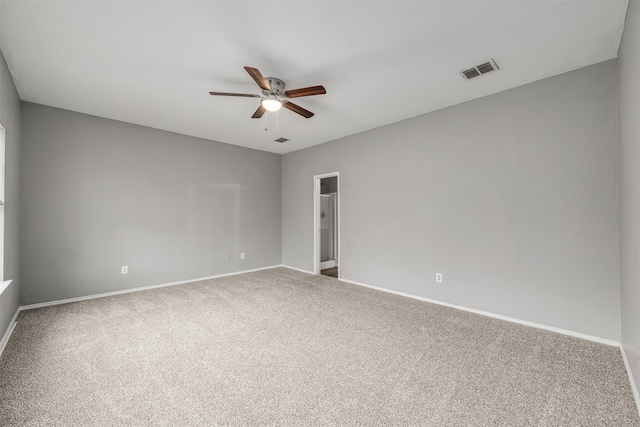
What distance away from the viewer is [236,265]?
5539mm

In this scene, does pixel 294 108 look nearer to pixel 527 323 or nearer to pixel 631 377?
pixel 527 323

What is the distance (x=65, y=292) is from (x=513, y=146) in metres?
5.92

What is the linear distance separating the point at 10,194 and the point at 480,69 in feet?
16.1

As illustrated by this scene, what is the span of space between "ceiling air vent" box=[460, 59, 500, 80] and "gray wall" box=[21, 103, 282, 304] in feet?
13.7

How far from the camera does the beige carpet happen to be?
1678mm

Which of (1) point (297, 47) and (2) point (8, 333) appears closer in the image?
(1) point (297, 47)

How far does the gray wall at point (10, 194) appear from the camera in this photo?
260 cm

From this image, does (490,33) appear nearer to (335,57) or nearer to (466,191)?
(335,57)

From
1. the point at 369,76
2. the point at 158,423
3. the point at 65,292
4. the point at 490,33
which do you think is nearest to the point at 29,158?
the point at 65,292

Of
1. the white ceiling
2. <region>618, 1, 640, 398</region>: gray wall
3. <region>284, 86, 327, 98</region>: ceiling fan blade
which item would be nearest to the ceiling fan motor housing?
the white ceiling

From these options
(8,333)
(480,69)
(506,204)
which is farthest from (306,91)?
(8,333)

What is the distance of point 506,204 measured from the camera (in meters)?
3.15

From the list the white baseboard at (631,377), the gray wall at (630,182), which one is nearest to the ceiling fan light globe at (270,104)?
the gray wall at (630,182)

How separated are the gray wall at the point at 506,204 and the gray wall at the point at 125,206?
8.14 feet
